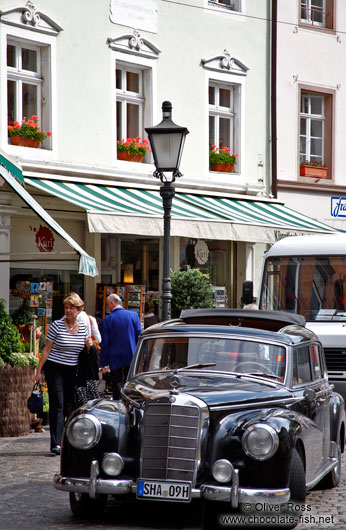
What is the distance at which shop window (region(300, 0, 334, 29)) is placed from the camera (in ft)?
75.4

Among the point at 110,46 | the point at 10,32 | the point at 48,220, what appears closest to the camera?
the point at 48,220

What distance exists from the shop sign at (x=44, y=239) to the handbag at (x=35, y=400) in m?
5.88

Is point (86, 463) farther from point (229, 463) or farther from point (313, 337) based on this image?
point (313, 337)

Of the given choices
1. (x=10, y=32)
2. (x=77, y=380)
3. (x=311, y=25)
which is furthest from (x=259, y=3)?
(x=77, y=380)

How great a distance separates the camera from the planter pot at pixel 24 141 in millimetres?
16703

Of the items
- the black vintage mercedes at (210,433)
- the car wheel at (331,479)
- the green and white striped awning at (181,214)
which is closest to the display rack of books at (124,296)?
the green and white striped awning at (181,214)

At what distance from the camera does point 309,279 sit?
553 inches

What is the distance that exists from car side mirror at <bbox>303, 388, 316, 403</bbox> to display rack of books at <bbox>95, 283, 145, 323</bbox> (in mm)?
10335

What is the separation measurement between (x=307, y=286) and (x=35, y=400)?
177 inches

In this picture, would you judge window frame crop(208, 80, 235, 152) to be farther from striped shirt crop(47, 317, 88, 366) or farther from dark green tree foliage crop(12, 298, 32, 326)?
striped shirt crop(47, 317, 88, 366)

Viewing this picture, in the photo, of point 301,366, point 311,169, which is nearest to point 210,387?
point 301,366

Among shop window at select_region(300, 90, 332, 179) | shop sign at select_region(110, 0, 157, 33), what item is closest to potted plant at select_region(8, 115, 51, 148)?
shop sign at select_region(110, 0, 157, 33)

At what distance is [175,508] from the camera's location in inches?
306

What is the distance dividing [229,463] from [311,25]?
58.9 feet
